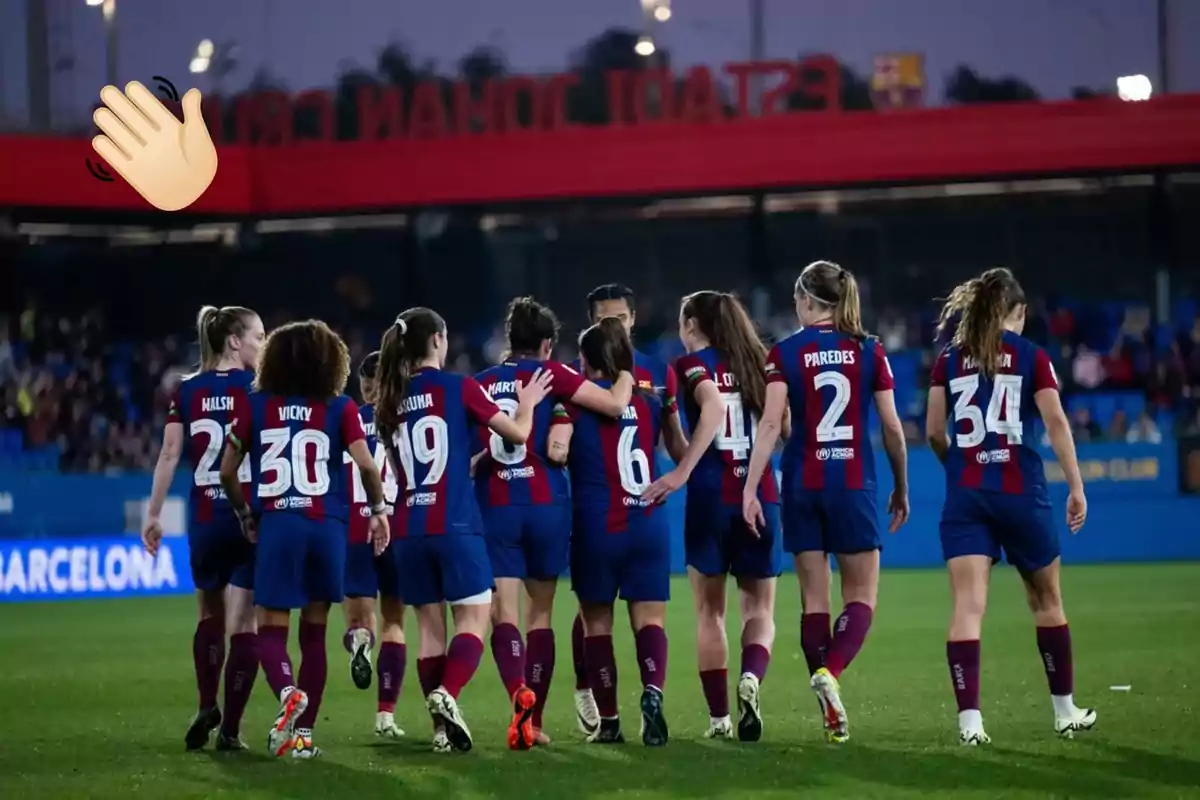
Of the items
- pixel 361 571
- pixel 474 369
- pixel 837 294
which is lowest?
pixel 361 571

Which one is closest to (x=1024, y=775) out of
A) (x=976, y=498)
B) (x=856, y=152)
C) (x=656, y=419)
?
(x=976, y=498)

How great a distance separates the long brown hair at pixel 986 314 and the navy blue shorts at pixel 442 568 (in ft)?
7.74

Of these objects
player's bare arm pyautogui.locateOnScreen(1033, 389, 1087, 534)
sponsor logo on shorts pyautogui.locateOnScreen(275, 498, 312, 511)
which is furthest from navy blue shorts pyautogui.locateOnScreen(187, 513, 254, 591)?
player's bare arm pyautogui.locateOnScreen(1033, 389, 1087, 534)

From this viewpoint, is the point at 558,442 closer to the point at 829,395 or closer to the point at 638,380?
the point at 638,380

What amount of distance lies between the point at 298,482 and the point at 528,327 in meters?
1.29

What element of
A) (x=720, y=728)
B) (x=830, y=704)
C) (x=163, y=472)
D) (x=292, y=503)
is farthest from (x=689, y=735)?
(x=163, y=472)

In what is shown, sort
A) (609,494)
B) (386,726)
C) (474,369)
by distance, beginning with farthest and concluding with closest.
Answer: (474,369) < (386,726) < (609,494)

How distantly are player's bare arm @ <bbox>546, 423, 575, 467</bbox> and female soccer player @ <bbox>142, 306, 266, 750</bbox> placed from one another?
1.52m

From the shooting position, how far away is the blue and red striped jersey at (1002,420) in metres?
8.09

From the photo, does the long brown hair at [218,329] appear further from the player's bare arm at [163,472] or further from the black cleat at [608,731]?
the black cleat at [608,731]

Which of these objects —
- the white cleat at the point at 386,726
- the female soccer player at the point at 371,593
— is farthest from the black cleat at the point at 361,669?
the white cleat at the point at 386,726

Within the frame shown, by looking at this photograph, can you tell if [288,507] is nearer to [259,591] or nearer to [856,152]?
[259,591]

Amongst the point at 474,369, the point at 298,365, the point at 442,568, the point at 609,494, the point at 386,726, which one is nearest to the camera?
the point at 442,568

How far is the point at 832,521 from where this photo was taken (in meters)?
8.24
